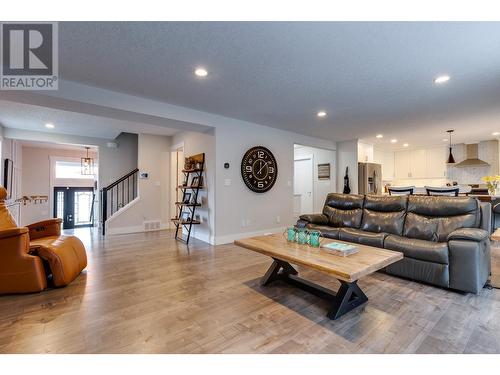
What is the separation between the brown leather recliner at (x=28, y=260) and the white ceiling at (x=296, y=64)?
186cm

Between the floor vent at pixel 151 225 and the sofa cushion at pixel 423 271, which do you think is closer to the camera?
the sofa cushion at pixel 423 271

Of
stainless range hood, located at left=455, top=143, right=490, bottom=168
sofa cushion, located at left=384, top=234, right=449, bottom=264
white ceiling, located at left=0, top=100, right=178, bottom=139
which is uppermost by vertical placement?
white ceiling, located at left=0, top=100, right=178, bottom=139

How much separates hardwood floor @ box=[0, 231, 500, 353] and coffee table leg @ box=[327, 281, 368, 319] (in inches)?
2.2

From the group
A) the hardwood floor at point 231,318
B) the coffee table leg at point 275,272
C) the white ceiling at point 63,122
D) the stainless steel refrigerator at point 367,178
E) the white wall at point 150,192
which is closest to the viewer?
the hardwood floor at point 231,318

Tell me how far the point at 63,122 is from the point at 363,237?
19.5 ft

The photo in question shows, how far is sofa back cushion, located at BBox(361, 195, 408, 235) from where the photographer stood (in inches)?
135

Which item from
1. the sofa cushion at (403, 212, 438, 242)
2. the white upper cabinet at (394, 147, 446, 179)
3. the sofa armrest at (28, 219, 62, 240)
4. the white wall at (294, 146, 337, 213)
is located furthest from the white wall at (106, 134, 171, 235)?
the white upper cabinet at (394, 147, 446, 179)

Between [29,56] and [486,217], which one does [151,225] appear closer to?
[29,56]

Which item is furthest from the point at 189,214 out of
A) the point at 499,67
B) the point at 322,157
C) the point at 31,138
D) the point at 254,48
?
the point at 499,67

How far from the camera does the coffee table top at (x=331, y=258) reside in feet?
5.83

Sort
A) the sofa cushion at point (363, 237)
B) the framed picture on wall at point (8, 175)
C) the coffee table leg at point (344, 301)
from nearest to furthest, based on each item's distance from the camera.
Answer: the coffee table leg at point (344, 301) < the sofa cushion at point (363, 237) < the framed picture on wall at point (8, 175)

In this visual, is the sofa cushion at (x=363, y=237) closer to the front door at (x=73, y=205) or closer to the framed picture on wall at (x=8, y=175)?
the framed picture on wall at (x=8, y=175)

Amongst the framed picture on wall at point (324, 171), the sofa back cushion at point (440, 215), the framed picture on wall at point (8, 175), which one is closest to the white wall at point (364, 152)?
the framed picture on wall at point (324, 171)

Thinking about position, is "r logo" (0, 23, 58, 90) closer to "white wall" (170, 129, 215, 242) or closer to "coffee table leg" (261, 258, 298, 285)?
"white wall" (170, 129, 215, 242)
